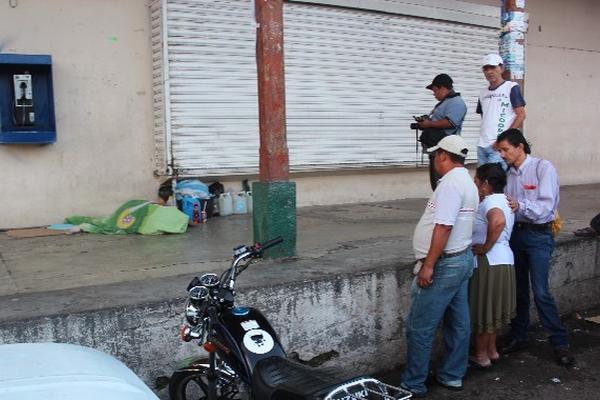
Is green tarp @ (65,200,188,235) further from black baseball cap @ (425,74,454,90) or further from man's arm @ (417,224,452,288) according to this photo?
man's arm @ (417,224,452,288)

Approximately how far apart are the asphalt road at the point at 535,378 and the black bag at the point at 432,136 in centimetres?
213

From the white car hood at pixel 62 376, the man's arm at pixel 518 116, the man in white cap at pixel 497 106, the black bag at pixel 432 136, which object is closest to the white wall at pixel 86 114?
the black bag at pixel 432 136

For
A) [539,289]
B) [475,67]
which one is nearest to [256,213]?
[539,289]

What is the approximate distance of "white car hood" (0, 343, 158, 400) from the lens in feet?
6.05

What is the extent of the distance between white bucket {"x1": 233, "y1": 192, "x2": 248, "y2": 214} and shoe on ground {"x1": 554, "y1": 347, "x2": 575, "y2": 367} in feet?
Answer: 14.5

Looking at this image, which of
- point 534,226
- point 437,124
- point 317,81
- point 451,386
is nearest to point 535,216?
point 534,226

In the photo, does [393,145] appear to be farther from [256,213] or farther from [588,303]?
[256,213]

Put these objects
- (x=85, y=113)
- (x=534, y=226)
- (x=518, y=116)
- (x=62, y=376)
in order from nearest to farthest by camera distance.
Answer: (x=62, y=376) → (x=534, y=226) → (x=518, y=116) → (x=85, y=113)

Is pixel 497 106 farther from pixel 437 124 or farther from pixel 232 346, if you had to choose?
pixel 232 346

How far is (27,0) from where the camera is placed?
677 cm

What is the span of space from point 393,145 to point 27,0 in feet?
17.5

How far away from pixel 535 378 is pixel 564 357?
38 cm

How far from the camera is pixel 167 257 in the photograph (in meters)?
5.32

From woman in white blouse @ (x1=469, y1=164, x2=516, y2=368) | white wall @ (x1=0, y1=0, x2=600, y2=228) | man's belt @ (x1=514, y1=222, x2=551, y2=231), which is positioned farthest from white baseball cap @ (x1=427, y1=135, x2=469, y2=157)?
white wall @ (x1=0, y1=0, x2=600, y2=228)
